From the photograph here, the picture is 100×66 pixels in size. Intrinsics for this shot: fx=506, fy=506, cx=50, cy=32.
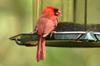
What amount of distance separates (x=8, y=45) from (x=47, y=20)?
4.78 ft

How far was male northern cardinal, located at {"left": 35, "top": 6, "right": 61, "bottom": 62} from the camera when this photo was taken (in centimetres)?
208

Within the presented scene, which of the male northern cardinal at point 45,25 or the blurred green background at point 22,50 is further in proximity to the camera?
the blurred green background at point 22,50

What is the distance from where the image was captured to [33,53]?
3691 millimetres

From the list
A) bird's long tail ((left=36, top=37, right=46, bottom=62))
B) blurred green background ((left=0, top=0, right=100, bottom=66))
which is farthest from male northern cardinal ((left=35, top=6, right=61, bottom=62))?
blurred green background ((left=0, top=0, right=100, bottom=66))

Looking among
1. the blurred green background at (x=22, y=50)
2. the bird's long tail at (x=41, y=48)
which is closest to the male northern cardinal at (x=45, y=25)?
the bird's long tail at (x=41, y=48)

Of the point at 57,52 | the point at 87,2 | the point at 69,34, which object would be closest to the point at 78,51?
the point at 57,52

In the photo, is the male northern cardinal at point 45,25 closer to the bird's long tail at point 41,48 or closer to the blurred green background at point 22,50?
the bird's long tail at point 41,48

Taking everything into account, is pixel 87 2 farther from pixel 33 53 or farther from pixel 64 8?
pixel 33 53

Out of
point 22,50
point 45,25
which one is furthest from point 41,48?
point 22,50

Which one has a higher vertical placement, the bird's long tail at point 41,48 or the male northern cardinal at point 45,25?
the male northern cardinal at point 45,25

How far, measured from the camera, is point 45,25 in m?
2.12

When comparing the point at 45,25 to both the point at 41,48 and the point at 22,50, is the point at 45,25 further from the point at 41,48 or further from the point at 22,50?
the point at 22,50

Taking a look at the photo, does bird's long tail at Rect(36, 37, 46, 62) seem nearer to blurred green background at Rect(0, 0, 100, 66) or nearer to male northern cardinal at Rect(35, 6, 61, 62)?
male northern cardinal at Rect(35, 6, 61, 62)

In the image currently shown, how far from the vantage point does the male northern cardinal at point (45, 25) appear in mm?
2080
